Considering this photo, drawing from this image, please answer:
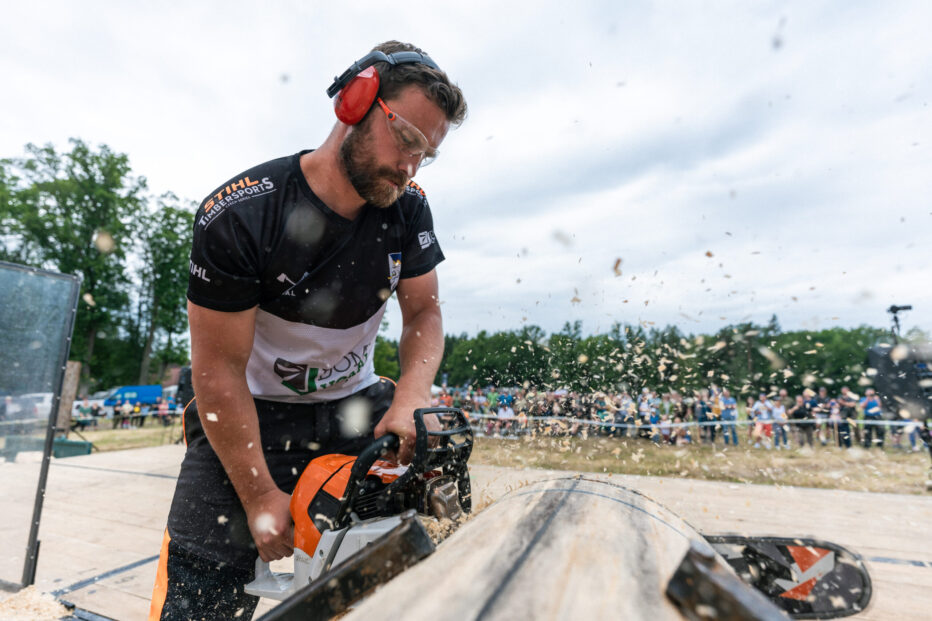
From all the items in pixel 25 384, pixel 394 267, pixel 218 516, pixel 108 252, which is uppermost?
pixel 108 252

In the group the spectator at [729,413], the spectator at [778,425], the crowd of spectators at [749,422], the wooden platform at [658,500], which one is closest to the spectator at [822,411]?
the crowd of spectators at [749,422]

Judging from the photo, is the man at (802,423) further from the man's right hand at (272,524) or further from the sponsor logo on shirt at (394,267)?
the man's right hand at (272,524)

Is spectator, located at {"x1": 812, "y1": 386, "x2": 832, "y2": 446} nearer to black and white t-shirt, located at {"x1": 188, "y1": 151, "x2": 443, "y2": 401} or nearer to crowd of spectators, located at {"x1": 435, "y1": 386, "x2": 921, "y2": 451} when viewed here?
crowd of spectators, located at {"x1": 435, "y1": 386, "x2": 921, "y2": 451}

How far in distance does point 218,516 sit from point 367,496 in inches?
24.0

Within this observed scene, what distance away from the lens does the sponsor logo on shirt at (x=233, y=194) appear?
1.35 metres

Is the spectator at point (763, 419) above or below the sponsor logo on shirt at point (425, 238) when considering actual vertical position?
below

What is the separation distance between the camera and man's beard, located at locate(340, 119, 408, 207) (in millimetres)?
1449

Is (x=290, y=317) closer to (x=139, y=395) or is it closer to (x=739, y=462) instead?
(x=739, y=462)

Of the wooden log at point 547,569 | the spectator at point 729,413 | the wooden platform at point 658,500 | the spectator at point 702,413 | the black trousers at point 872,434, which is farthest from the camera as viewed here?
the spectator at point 702,413

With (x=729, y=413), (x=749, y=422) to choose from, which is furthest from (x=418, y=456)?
(x=729, y=413)

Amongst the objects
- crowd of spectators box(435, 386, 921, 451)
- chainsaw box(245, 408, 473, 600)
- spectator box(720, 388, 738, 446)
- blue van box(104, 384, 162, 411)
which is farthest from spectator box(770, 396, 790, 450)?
blue van box(104, 384, 162, 411)

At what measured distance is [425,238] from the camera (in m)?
1.79

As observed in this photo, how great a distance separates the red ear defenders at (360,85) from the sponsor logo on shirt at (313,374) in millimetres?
751

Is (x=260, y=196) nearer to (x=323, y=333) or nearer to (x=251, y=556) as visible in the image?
(x=323, y=333)
